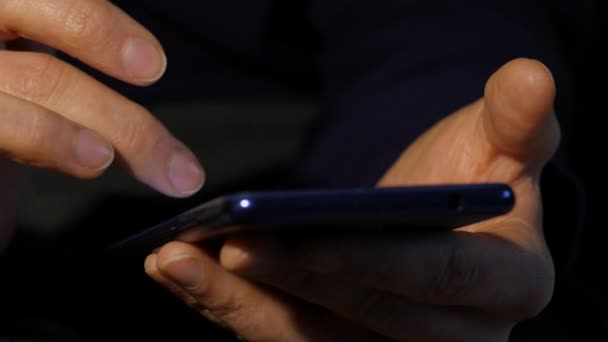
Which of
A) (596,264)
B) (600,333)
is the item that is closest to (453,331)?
(600,333)

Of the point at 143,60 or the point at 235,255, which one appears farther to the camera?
the point at 143,60

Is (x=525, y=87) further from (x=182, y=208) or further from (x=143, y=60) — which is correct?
(x=182, y=208)

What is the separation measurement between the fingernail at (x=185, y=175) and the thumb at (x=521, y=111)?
0.25 meters

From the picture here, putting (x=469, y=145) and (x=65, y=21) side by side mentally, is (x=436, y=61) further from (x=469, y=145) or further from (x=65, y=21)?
(x=65, y=21)

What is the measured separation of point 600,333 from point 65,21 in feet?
2.39

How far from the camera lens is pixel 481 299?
1.98 feet

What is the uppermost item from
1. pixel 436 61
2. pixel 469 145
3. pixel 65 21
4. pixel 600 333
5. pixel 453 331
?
pixel 65 21

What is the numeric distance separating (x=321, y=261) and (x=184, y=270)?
11 centimetres

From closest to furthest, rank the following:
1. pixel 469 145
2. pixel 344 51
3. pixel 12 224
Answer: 1. pixel 469 145
2. pixel 12 224
3. pixel 344 51

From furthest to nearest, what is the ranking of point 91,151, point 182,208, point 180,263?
point 182,208 < point 91,151 < point 180,263

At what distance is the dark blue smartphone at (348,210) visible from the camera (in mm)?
414

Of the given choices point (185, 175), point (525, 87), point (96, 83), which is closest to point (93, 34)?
point (96, 83)

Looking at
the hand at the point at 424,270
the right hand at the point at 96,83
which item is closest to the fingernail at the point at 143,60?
the right hand at the point at 96,83

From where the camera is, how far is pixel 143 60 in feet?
2.29
